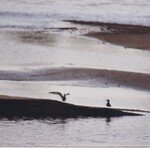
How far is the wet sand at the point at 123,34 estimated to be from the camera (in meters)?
25.2

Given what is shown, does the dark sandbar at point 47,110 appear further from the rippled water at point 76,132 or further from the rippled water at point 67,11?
the rippled water at point 67,11

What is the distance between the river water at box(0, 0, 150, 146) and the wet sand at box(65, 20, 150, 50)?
1152 millimetres

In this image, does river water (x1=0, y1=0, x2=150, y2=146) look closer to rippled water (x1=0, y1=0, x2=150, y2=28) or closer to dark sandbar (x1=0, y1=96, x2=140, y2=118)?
rippled water (x1=0, y1=0, x2=150, y2=28)

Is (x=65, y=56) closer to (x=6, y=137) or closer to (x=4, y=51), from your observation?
(x=4, y=51)

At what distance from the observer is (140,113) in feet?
43.8

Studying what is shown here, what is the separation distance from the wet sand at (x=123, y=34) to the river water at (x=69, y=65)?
115 cm

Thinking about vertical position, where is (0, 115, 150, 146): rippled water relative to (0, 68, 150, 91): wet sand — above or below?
below

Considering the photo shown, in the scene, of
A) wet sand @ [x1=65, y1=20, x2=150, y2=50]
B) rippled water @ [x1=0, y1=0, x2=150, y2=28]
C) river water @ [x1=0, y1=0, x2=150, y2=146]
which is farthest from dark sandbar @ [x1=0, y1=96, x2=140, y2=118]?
rippled water @ [x1=0, y1=0, x2=150, y2=28]

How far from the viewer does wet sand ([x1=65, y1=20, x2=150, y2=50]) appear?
2517 cm

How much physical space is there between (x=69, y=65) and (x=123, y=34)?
9611 mm

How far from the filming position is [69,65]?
760 inches

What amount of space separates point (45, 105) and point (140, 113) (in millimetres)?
2439

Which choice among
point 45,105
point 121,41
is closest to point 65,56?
point 121,41

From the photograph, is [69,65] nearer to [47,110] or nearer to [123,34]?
[47,110]
